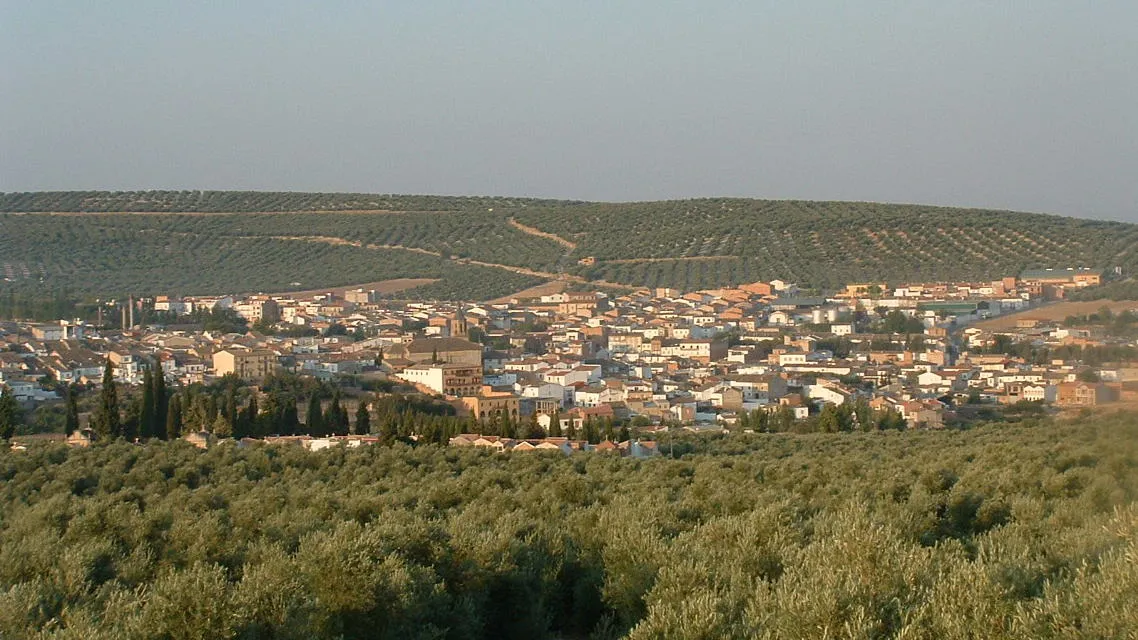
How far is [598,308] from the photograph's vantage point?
251 feet

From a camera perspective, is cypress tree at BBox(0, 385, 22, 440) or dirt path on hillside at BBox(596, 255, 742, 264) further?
dirt path on hillside at BBox(596, 255, 742, 264)

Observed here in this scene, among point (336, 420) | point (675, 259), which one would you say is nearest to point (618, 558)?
point (336, 420)

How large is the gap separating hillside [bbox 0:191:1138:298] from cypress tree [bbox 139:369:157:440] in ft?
175

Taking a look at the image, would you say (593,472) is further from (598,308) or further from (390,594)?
(598,308)

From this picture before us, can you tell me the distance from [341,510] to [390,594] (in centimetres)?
448

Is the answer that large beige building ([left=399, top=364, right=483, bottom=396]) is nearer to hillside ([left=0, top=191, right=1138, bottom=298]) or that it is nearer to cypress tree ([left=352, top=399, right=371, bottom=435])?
cypress tree ([left=352, top=399, right=371, bottom=435])

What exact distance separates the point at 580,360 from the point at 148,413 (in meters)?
29.8

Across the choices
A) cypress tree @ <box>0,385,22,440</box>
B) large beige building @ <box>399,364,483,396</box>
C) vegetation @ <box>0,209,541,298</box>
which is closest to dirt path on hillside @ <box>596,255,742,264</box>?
vegetation @ <box>0,209,541,298</box>

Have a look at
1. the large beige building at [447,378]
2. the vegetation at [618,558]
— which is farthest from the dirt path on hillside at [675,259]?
the vegetation at [618,558]

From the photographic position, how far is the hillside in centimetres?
8569

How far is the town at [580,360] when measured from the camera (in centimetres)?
3231

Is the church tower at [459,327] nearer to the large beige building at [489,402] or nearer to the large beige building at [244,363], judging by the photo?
the large beige building at [244,363]

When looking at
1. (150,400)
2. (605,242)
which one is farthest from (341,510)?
(605,242)

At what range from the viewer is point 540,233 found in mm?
104812
